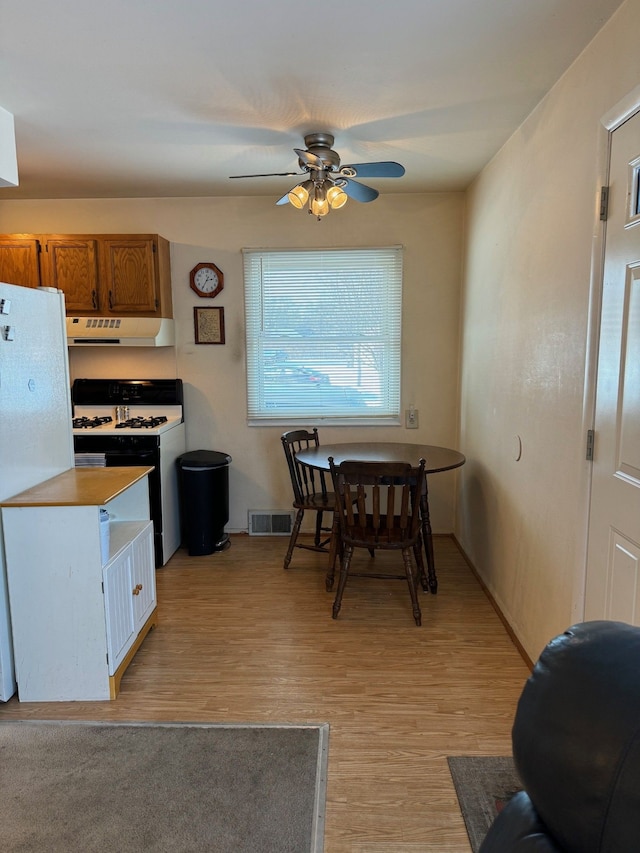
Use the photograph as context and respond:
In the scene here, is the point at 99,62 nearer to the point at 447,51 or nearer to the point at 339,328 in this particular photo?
the point at 447,51

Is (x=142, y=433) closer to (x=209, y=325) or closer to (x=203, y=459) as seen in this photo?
(x=203, y=459)

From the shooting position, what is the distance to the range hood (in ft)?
12.4

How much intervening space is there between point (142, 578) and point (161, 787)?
1022mm

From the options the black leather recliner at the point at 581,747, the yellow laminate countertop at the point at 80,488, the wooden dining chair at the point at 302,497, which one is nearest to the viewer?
the black leather recliner at the point at 581,747

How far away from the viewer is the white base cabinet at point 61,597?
217cm

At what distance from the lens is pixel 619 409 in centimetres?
176

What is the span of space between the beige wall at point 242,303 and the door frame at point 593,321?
2.17m

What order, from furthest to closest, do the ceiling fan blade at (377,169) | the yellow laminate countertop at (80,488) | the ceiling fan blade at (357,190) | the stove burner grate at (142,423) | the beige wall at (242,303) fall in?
the beige wall at (242,303)
the stove burner grate at (142,423)
the ceiling fan blade at (357,190)
the ceiling fan blade at (377,169)
the yellow laminate countertop at (80,488)

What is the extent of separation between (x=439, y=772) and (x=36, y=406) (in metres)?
2.28

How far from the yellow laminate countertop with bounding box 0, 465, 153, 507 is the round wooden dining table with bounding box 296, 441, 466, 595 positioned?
41.5 inches

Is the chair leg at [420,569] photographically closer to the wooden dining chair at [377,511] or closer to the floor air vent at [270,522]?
the wooden dining chair at [377,511]

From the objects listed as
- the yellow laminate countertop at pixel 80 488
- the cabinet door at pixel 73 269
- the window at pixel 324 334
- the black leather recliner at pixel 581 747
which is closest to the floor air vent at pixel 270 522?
the window at pixel 324 334

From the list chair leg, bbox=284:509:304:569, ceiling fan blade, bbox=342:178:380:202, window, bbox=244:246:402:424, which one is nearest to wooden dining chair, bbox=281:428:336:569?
chair leg, bbox=284:509:304:569

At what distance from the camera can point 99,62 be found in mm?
2062
